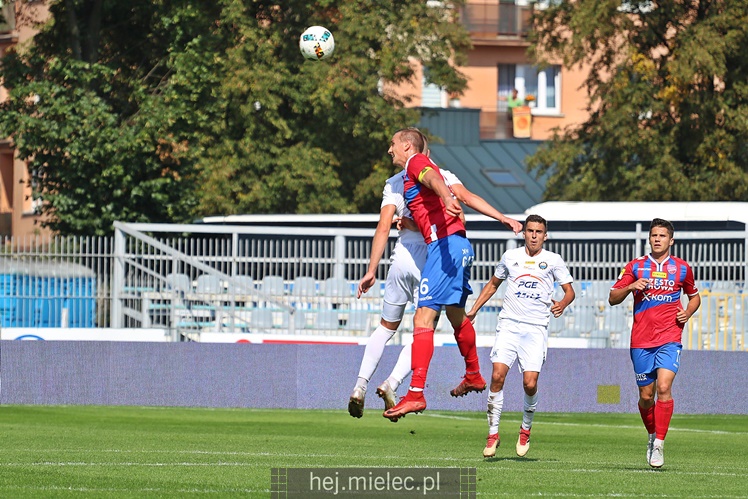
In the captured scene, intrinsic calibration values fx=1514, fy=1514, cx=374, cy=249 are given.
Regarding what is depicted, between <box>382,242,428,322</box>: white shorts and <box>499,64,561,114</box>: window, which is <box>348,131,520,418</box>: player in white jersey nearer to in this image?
<box>382,242,428,322</box>: white shorts

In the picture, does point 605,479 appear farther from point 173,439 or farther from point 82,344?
point 82,344

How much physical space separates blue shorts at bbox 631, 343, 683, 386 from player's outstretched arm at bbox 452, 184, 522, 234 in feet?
7.39

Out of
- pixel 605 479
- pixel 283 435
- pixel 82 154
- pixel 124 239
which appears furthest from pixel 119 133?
pixel 605 479

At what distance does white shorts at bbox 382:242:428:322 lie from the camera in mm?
10953

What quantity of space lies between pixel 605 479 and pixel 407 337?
11605 mm

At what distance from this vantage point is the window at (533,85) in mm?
49594

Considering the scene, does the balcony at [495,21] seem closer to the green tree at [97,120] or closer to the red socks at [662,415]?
the green tree at [97,120]

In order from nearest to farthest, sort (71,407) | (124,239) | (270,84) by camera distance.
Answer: (71,407) → (124,239) → (270,84)

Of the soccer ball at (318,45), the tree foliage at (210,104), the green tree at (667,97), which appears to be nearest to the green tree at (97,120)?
the tree foliage at (210,104)

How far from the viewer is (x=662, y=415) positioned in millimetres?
11914

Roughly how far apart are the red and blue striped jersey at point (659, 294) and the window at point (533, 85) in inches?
1491

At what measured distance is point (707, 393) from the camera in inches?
818

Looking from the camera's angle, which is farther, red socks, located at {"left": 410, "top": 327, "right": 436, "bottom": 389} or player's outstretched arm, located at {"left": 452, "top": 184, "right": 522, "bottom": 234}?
red socks, located at {"left": 410, "top": 327, "right": 436, "bottom": 389}

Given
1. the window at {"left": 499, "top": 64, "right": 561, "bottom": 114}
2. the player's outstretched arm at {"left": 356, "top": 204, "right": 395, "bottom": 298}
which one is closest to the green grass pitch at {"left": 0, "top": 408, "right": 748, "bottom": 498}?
the player's outstretched arm at {"left": 356, "top": 204, "right": 395, "bottom": 298}
